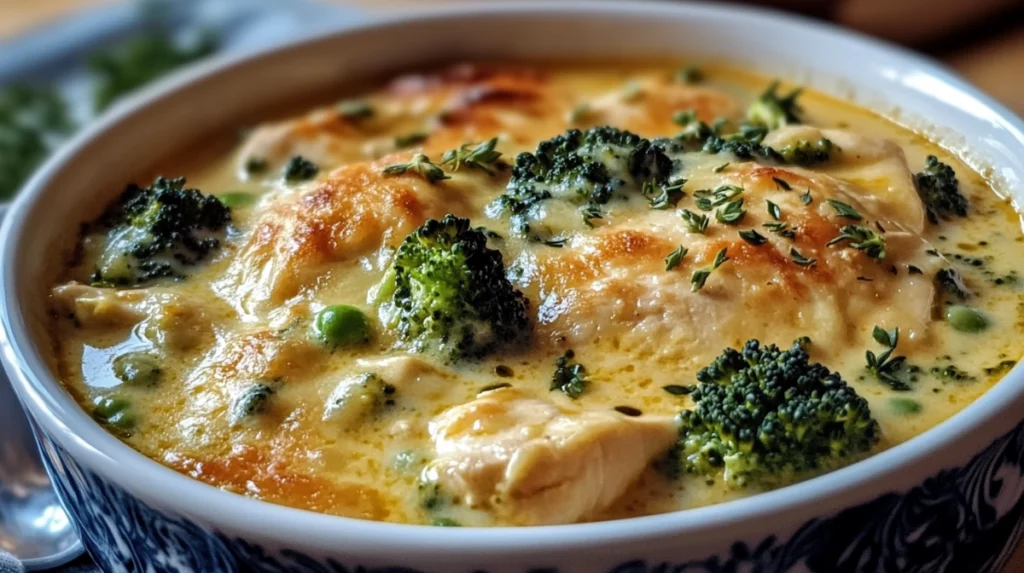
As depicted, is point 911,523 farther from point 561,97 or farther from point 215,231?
point 561,97

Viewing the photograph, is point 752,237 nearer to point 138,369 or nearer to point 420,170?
point 420,170

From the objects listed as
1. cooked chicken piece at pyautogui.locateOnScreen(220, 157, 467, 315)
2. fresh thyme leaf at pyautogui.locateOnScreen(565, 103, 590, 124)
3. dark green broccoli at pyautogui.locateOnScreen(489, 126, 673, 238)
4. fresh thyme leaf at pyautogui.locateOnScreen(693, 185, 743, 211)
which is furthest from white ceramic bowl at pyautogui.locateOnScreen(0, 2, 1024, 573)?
fresh thyme leaf at pyautogui.locateOnScreen(565, 103, 590, 124)

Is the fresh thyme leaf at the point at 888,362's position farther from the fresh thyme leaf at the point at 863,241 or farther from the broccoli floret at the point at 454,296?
the broccoli floret at the point at 454,296

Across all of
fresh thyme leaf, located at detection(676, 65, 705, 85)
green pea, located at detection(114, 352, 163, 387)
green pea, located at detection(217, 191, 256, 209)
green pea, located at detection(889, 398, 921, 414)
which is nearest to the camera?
green pea, located at detection(889, 398, 921, 414)

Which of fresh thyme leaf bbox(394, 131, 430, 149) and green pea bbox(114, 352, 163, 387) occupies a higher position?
fresh thyme leaf bbox(394, 131, 430, 149)

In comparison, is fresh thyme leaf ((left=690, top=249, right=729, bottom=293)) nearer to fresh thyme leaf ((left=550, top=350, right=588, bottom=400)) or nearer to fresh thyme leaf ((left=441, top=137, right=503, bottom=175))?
fresh thyme leaf ((left=550, top=350, right=588, bottom=400))

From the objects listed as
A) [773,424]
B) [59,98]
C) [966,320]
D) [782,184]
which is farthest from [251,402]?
[59,98]
